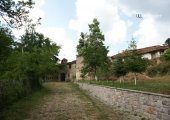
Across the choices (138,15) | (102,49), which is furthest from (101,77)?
(138,15)

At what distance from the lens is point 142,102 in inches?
593

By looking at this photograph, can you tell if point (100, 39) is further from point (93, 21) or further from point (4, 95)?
point (4, 95)

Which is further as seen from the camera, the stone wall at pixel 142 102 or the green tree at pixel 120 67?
the green tree at pixel 120 67

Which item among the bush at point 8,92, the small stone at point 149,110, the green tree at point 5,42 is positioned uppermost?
the green tree at point 5,42

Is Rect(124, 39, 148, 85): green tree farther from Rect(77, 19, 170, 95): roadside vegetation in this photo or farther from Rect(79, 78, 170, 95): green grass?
Rect(79, 78, 170, 95): green grass

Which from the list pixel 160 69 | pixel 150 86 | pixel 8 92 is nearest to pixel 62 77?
pixel 160 69

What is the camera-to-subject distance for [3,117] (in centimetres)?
1628

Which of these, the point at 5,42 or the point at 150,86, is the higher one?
the point at 5,42

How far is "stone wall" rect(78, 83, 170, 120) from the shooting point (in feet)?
40.6

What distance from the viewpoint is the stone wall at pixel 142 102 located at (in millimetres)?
12383

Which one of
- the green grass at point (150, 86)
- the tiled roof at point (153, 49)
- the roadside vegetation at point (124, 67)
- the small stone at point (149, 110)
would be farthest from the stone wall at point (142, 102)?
the tiled roof at point (153, 49)

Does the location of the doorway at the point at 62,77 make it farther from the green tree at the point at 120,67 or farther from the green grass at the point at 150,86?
the green grass at the point at 150,86

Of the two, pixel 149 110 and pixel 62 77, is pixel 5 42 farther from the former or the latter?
pixel 62 77

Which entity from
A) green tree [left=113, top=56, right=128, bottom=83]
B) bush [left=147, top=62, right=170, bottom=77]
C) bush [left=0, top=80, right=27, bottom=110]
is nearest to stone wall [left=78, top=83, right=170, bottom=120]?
bush [left=0, top=80, right=27, bottom=110]
